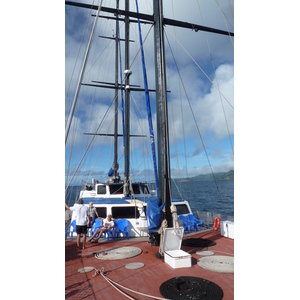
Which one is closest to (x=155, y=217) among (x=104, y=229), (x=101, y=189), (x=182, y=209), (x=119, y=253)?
(x=119, y=253)

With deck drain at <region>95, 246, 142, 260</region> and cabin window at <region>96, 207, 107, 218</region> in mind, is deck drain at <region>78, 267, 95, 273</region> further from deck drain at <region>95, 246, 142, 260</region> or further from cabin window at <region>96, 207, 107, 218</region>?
cabin window at <region>96, 207, 107, 218</region>

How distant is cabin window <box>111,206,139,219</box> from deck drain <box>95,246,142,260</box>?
2.12 m

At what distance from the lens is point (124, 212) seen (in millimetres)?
8906

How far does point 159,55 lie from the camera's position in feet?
22.3

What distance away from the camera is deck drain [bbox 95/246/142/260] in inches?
231

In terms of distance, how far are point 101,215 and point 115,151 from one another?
944 centimetres

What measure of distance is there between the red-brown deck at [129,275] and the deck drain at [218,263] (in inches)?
4.6

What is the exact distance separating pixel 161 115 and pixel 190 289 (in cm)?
430

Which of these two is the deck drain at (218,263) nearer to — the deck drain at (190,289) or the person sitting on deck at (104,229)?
the deck drain at (190,289)

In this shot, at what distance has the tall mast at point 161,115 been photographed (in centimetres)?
645

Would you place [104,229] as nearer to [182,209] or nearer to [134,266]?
[134,266]
